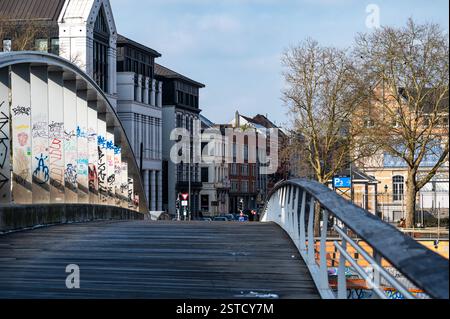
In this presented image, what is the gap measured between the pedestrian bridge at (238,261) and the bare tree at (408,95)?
37845mm

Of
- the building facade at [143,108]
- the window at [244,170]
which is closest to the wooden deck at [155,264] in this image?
the building facade at [143,108]

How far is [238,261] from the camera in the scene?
11.8 meters

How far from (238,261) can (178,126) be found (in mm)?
90011

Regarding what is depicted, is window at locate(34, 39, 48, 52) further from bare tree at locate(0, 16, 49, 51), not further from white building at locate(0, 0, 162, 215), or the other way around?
bare tree at locate(0, 16, 49, 51)

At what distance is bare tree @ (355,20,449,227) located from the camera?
52.8 metres

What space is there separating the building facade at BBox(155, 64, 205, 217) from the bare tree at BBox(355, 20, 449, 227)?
42.1 m

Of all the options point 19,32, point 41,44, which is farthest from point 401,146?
point 41,44

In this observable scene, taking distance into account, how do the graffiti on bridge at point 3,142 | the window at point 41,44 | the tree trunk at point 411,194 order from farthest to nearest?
1. the window at point 41,44
2. the tree trunk at point 411,194
3. the graffiti on bridge at point 3,142

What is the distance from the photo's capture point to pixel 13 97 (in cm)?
1989

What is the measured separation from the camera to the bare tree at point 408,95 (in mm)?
52812

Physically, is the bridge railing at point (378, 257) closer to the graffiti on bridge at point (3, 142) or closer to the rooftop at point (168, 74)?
the graffiti on bridge at point (3, 142)

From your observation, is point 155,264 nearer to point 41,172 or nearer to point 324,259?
point 324,259

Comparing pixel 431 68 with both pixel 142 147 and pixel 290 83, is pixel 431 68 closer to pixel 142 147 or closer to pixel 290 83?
pixel 290 83

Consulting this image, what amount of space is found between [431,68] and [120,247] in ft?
138
